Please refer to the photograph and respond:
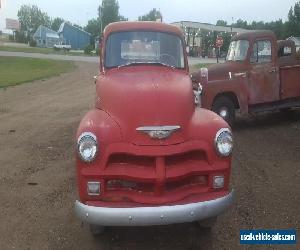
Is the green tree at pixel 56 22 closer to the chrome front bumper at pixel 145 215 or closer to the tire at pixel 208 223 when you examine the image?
the tire at pixel 208 223

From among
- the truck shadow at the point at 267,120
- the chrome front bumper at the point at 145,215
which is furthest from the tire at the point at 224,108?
the chrome front bumper at the point at 145,215

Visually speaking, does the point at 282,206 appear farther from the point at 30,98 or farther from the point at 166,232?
the point at 30,98

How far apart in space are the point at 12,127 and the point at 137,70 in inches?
239

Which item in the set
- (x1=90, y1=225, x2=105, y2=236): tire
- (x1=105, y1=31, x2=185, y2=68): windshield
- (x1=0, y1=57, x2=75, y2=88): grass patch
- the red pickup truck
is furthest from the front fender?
(x1=0, y1=57, x2=75, y2=88): grass patch

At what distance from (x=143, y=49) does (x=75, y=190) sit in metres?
2.10

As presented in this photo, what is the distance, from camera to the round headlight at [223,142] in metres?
4.81

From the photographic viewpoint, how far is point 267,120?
12.6m

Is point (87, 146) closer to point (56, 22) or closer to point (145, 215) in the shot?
point (145, 215)

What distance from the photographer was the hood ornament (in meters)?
4.68

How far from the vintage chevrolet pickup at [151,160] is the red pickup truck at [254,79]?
5.91 metres

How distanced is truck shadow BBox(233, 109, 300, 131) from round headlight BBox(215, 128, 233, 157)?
649 cm

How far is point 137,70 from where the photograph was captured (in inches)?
233

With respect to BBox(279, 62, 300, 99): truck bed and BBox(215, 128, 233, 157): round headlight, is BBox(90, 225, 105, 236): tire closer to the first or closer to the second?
BBox(215, 128, 233, 157): round headlight

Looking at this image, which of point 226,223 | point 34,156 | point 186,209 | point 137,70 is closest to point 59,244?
point 186,209
